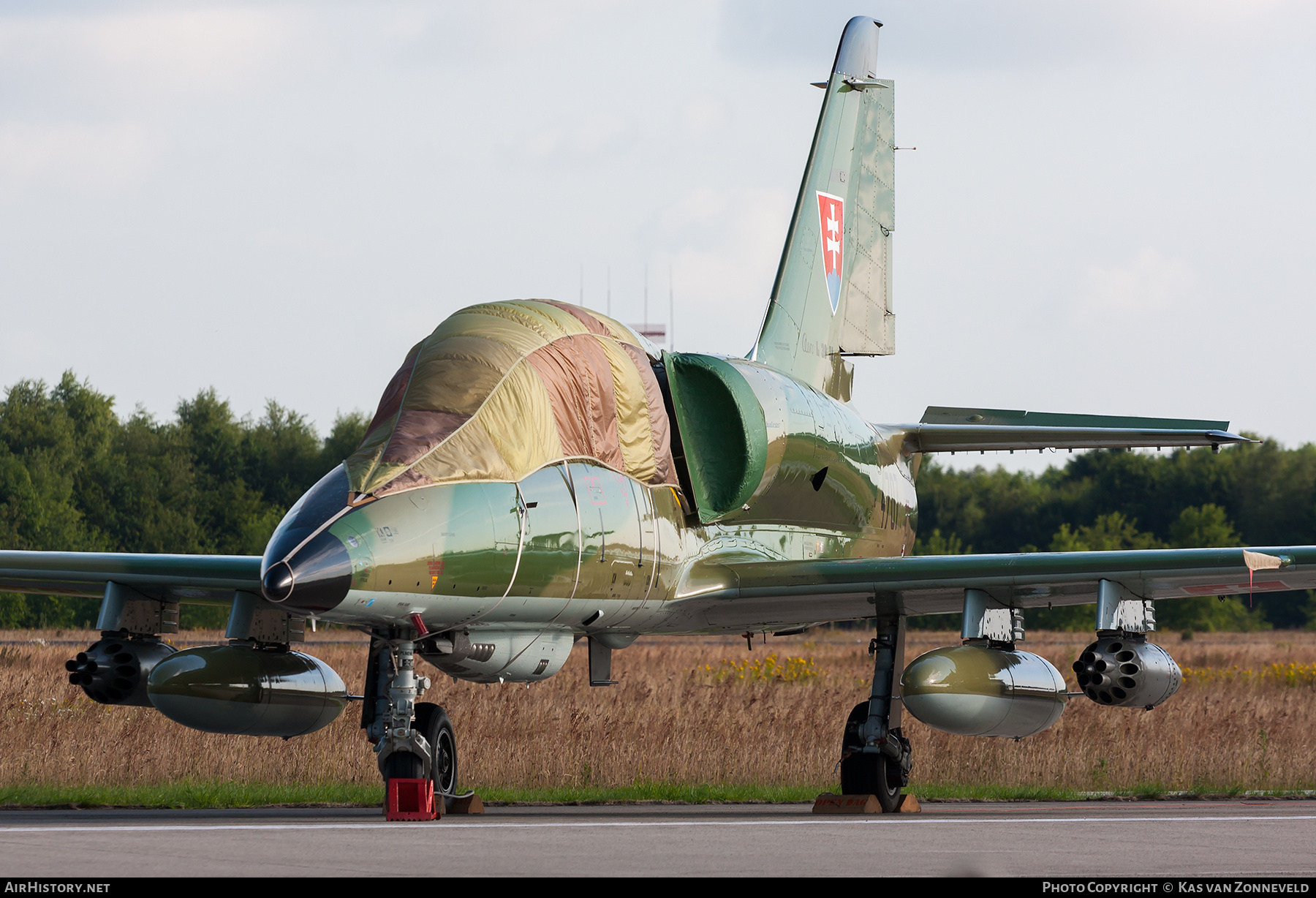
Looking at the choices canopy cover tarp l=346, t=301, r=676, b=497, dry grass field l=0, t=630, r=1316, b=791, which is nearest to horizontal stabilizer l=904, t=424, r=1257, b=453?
dry grass field l=0, t=630, r=1316, b=791

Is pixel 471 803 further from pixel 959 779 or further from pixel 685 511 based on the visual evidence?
pixel 959 779

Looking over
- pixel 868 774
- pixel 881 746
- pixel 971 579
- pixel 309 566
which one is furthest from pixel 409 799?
pixel 971 579

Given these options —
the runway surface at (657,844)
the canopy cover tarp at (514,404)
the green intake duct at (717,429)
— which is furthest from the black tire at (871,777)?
the canopy cover tarp at (514,404)

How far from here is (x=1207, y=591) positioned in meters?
14.3

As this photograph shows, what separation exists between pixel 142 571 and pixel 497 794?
423 centimetres

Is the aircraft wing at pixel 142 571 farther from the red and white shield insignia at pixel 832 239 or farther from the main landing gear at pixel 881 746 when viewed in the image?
the red and white shield insignia at pixel 832 239

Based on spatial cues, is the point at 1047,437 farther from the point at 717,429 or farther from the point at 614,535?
the point at 614,535

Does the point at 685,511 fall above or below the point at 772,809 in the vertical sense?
above

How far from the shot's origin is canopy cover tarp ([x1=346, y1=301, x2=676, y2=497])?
11.1 m

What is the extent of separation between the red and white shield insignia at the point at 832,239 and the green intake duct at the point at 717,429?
4.92m

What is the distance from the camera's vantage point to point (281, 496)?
68562mm

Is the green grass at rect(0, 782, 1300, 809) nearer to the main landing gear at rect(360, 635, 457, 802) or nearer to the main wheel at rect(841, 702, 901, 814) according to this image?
the main wheel at rect(841, 702, 901, 814)
